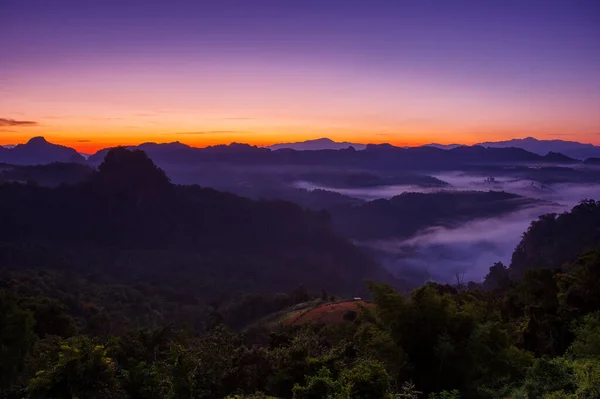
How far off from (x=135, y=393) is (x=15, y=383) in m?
3.90

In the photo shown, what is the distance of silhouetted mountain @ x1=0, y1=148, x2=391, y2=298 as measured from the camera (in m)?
102

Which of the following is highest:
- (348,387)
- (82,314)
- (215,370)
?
(348,387)

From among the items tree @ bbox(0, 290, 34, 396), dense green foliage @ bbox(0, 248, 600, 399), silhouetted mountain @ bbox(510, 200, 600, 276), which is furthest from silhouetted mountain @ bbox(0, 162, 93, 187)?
dense green foliage @ bbox(0, 248, 600, 399)

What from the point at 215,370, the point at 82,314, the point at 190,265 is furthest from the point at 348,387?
the point at 190,265

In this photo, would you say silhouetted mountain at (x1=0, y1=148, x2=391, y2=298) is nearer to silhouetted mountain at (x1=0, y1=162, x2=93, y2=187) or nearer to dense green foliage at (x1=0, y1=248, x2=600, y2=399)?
silhouetted mountain at (x1=0, y1=162, x2=93, y2=187)

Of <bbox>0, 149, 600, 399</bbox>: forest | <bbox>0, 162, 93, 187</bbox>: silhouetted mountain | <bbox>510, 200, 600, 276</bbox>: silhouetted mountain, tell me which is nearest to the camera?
<bbox>0, 149, 600, 399</bbox>: forest

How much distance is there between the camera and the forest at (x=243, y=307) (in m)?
12.8

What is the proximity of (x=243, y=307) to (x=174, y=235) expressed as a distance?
7316 centimetres

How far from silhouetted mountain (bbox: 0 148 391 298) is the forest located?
51 cm

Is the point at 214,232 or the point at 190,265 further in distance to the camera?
the point at 214,232

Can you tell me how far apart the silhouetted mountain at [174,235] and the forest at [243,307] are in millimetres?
513

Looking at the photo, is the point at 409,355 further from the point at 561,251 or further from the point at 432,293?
the point at 561,251

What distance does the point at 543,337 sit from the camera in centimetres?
2056

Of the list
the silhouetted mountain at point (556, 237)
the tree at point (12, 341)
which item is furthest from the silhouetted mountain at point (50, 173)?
the tree at point (12, 341)
